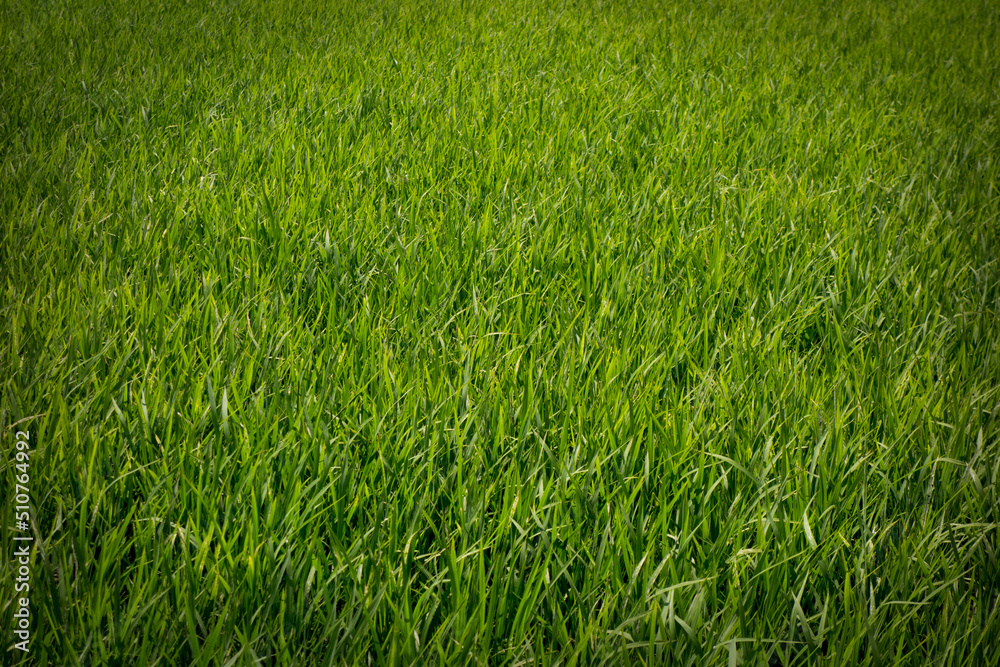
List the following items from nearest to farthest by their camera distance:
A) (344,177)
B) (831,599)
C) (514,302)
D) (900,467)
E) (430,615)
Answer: (430,615)
(831,599)
(900,467)
(514,302)
(344,177)

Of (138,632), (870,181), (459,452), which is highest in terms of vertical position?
(870,181)

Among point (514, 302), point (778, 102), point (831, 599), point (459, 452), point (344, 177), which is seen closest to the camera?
point (831, 599)

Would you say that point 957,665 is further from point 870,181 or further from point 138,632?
point 870,181

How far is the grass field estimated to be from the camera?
3.52 ft

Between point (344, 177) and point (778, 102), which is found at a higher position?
point (778, 102)

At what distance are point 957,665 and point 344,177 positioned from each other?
→ 233cm

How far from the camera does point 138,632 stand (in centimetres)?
103

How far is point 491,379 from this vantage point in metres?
1.55

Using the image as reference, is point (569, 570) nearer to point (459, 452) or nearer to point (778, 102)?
point (459, 452)

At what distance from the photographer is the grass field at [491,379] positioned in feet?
3.52

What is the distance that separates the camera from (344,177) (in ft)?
8.84

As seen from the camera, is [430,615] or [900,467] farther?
[900,467]

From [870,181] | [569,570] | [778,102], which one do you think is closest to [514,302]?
[569,570]

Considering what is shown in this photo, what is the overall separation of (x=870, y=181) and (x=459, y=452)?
236cm
